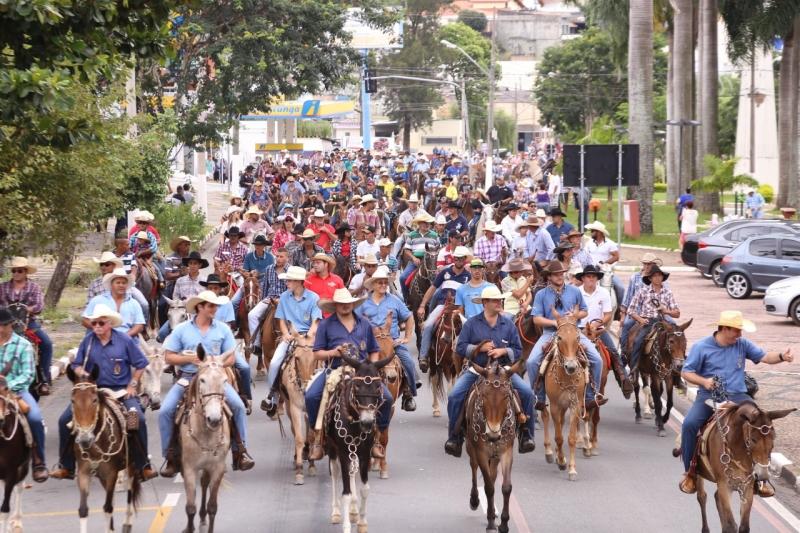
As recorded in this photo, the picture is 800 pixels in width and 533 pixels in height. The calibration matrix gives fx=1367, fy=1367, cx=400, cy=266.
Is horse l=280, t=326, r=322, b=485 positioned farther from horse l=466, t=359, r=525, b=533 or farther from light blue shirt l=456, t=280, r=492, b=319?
light blue shirt l=456, t=280, r=492, b=319

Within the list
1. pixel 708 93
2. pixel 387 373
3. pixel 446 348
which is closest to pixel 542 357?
pixel 387 373

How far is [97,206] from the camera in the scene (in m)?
25.2

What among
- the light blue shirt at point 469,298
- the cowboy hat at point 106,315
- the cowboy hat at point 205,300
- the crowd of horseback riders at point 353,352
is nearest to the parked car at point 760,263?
the crowd of horseback riders at point 353,352

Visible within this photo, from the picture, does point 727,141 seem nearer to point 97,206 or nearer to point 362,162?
point 362,162

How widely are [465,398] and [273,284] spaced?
628cm

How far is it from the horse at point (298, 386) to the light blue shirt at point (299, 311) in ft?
1.84

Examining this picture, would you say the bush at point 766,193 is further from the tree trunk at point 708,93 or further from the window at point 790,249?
the window at point 790,249

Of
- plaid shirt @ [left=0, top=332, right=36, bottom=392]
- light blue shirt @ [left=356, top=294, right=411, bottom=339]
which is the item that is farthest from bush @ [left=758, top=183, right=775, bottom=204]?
plaid shirt @ [left=0, top=332, right=36, bottom=392]

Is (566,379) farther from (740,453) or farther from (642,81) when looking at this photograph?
(642,81)

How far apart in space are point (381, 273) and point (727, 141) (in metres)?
90.2

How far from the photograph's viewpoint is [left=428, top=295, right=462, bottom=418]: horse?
18.1m

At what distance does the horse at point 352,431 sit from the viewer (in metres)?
12.4

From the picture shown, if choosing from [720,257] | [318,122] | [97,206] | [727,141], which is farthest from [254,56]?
[318,122]

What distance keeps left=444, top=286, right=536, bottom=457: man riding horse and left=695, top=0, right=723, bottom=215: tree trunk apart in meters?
44.1
